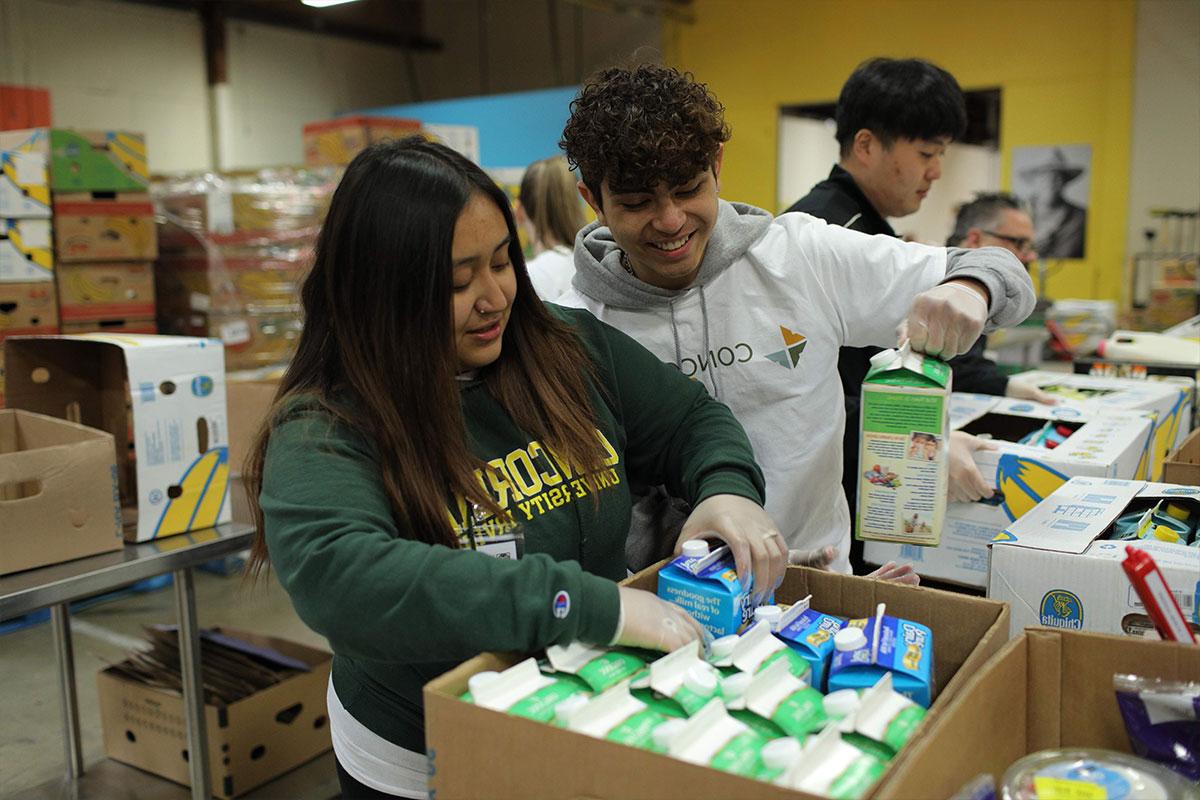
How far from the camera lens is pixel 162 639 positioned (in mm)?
3137

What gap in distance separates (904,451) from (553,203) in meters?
2.48

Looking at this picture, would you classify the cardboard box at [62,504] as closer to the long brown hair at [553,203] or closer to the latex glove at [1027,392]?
the long brown hair at [553,203]

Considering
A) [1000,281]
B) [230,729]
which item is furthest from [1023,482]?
[230,729]

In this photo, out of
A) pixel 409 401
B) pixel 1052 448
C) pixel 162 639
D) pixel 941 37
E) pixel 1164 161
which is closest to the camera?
pixel 409 401

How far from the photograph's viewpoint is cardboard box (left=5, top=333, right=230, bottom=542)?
7.19 ft

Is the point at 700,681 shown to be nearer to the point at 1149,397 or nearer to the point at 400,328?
the point at 400,328

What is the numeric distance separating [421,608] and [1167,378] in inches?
97.6

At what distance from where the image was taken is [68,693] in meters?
2.92

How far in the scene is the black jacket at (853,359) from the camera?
2014mm

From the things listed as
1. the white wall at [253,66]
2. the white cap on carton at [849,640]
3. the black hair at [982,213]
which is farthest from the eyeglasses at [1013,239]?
the white wall at [253,66]

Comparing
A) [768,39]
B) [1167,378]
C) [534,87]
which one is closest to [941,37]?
[768,39]

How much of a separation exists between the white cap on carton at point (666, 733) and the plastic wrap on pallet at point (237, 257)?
14.3 ft

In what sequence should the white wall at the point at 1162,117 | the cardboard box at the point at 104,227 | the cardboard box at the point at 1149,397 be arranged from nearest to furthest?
1. the cardboard box at the point at 1149,397
2. the cardboard box at the point at 104,227
3. the white wall at the point at 1162,117

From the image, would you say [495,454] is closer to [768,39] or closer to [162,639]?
[162,639]
